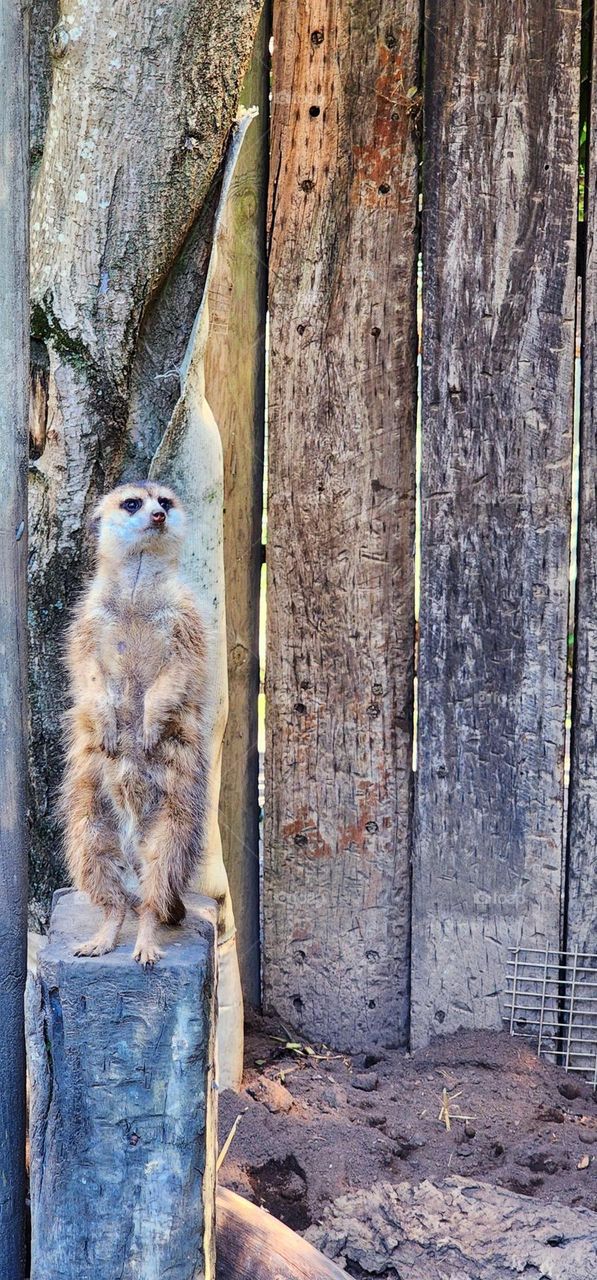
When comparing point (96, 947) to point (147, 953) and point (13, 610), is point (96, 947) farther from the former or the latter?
point (13, 610)

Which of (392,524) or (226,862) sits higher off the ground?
(392,524)

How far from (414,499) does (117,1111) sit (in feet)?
7.41

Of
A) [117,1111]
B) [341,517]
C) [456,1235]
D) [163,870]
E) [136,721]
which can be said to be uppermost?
[341,517]

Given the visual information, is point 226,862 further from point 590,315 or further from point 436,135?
point 436,135

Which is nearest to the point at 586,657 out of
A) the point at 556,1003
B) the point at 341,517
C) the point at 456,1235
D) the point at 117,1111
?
the point at 341,517

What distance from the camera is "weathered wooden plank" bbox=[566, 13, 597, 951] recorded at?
4.03 meters

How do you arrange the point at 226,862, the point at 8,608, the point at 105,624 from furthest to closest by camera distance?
the point at 226,862, the point at 105,624, the point at 8,608

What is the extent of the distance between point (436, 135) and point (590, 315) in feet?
2.39

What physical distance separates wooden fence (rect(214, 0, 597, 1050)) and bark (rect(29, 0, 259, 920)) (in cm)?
83

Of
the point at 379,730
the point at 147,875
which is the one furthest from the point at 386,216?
the point at 147,875

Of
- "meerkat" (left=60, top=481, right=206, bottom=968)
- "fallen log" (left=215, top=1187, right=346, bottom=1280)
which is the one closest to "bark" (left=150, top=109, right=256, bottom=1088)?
"meerkat" (left=60, top=481, right=206, bottom=968)

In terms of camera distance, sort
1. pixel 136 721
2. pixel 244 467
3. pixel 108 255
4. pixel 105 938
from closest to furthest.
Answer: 1. pixel 105 938
2. pixel 136 721
3. pixel 108 255
4. pixel 244 467

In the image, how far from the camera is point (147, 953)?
2.53 m

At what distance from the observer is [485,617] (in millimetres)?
4133
